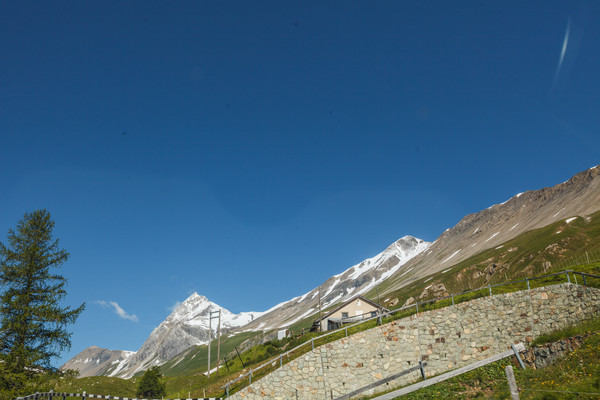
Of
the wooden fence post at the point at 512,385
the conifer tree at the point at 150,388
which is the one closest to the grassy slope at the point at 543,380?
the wooden fence post at the point at 512,385

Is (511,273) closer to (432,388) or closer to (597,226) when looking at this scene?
(597,226)

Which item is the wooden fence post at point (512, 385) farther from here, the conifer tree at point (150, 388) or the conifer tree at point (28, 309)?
the conifer tree at point (150, 388)

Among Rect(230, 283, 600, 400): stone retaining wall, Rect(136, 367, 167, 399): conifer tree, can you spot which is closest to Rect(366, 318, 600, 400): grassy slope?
Rect(230, 283, 600, 400): stone retaining wall

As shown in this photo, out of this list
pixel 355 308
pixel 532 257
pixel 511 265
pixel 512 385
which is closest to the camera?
pixel 512 385

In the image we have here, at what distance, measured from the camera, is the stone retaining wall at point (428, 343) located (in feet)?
89.8

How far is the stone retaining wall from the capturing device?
2738 cm

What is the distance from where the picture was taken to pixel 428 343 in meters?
28.6

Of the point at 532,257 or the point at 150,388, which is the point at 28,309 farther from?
the point at 532,257

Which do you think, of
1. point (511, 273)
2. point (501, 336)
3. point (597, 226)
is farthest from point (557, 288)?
point (597, 226)

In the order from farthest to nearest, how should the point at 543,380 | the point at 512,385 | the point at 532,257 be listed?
the point at 532,257 → the point at 543,380 → the point at 512,385

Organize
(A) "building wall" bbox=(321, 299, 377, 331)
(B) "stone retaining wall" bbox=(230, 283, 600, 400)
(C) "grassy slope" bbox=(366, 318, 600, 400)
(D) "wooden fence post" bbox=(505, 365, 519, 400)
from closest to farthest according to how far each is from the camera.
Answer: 1. (D) "wooden fence post" bbox=(505, 365, 519, 400)
2. (C) "grassy slope" bbox=(366, 318, 600, 400)
3. (B) "stone retaining wall" bbox=(230, 283, 600, 400)
4. (A) "building wall" bbox=(321, 299, 377, 331)

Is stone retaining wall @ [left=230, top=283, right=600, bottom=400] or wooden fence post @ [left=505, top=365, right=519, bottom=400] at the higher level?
stone retaining wall @ [left=230, top=283, right=600, bottom=400]

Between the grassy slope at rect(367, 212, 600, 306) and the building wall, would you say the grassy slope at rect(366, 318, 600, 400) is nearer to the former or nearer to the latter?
the building wall

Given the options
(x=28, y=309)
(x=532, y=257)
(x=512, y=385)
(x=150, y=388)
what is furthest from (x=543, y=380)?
(x=532, y=257)
